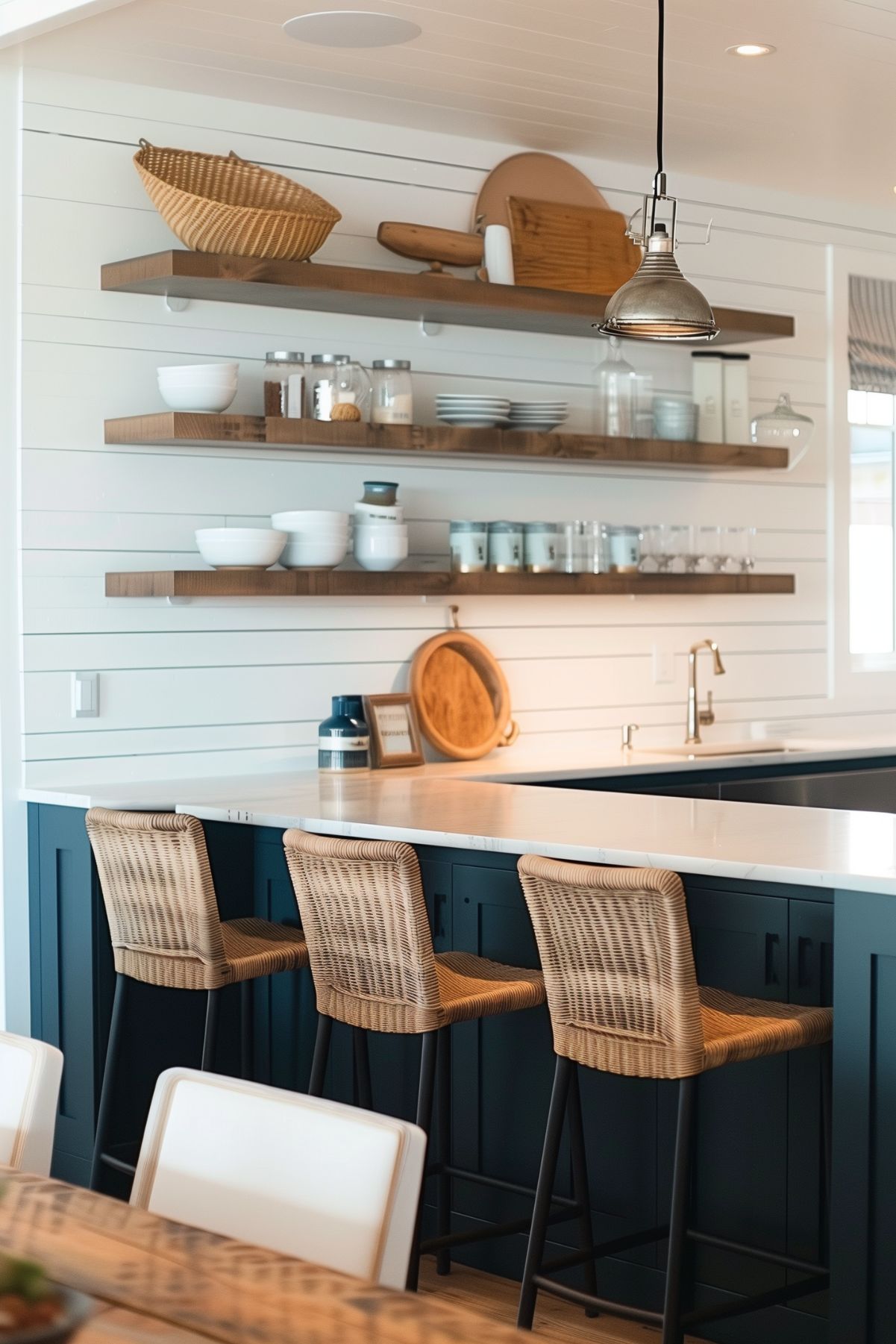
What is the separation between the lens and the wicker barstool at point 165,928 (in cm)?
351

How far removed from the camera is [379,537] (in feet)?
15.1

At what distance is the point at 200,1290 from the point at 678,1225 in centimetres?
153

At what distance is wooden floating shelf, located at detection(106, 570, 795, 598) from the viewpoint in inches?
166

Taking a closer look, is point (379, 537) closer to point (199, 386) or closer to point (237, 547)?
point (237, 547)

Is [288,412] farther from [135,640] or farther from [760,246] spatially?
[760,246]

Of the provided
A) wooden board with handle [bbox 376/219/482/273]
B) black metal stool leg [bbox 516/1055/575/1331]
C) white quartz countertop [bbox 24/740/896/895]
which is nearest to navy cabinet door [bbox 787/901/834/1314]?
A: white quartz countertop [bbox 24/740/896/895]

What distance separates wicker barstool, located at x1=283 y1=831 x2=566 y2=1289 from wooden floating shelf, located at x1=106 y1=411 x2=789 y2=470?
4.47 feet

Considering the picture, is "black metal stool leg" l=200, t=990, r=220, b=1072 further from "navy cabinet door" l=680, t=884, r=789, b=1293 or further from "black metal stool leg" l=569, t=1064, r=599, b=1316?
"navy cabinet door" l=680, t=884, r=789, b=1293

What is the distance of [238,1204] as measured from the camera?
1681mm

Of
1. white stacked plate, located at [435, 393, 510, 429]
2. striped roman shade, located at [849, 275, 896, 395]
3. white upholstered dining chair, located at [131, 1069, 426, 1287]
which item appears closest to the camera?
white upholstered dining chair, located at [131, 1069, 426, 1287]

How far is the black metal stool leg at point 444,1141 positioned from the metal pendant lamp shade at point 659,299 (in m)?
1.48

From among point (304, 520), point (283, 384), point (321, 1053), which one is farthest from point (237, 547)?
point (321, 1053)

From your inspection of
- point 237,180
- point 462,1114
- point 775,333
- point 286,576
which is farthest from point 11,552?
point 775,333

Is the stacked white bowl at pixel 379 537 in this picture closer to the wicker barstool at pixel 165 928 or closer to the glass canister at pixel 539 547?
the glass canister at pixel 539 547
